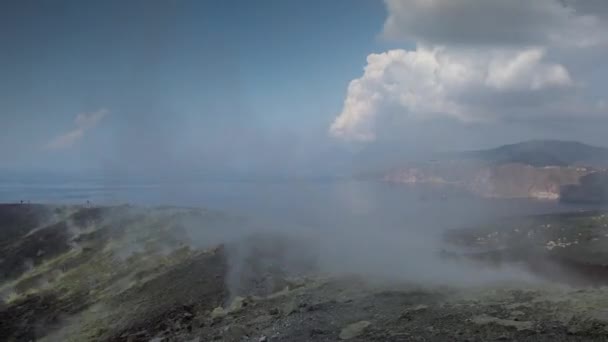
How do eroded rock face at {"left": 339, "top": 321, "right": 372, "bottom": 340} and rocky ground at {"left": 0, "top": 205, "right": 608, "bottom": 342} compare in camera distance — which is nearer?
eroded rock face at {"left": 339, "top": 321, "right": 372, "bottom": 340}

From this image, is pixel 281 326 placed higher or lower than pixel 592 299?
lower

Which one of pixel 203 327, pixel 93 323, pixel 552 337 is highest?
pixel 552 337

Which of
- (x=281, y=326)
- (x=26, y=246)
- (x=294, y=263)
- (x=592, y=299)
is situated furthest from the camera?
(x=26, y=246)

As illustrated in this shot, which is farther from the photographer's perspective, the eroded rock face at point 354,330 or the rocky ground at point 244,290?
the rocky ground at point 244,290

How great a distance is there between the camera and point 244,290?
46.7 m

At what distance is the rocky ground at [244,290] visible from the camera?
28.1m

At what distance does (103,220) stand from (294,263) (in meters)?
63.2

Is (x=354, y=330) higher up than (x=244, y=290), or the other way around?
(x=354, y=330)

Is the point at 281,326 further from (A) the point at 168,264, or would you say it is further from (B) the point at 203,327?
(A) the point at 168,264

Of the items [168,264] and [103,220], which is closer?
[168,264]

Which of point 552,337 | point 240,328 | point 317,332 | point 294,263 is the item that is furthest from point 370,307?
point 294,263

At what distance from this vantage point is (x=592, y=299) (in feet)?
92.2

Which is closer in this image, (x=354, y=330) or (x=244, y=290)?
(x=354, y=330)

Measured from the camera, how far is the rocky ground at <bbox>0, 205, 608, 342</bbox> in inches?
1107
